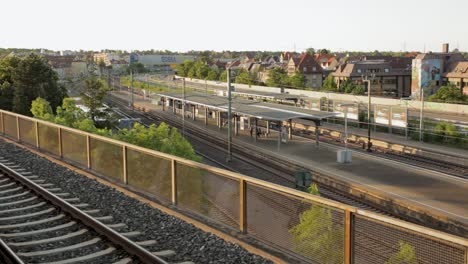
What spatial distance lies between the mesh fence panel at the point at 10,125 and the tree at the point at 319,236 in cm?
1274

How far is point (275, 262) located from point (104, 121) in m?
35.9

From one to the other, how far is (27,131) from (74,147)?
4.17m

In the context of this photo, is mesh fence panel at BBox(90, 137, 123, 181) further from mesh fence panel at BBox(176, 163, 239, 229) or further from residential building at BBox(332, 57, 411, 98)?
residential building at BBox(332, 57, 411, 98)

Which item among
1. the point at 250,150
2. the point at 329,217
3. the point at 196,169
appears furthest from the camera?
the point at 250,150

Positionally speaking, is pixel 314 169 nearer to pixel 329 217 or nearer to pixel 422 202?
pixel 422 202

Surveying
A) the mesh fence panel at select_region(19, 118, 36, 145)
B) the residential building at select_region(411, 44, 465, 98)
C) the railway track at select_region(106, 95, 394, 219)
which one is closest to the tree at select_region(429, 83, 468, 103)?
the residential building at select_region(411, 44, 465, 98)

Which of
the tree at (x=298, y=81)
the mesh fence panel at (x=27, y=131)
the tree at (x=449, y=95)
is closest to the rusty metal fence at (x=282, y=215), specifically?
the mesh fence panel at (x=27, y=131)

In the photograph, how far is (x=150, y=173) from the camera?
8461 mm

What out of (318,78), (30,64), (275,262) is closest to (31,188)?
(275,262)

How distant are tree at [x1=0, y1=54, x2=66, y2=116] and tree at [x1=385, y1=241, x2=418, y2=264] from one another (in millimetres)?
40582

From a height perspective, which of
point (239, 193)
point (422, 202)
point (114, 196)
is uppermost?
point (239, 193)

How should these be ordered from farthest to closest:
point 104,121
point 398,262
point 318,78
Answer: point 318,78, point 104,121, point 398,262

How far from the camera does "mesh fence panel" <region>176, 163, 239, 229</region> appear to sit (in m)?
6.61

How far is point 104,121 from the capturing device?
1565 inches
